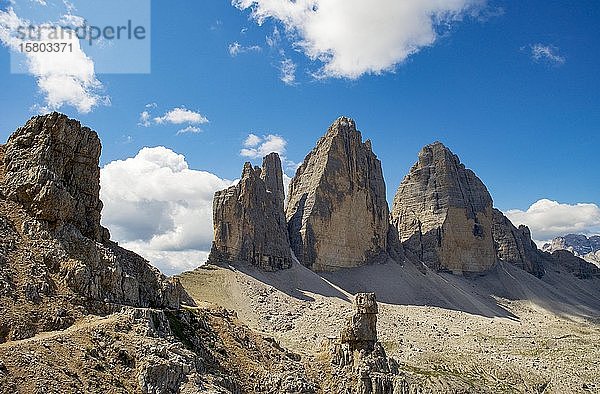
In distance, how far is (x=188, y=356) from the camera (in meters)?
35.2

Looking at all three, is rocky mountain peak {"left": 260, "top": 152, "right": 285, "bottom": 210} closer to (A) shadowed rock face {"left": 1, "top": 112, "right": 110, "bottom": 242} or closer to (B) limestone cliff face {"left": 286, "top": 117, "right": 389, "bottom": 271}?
(B) limestone cliff face {"left": 286, "top": 117, "right": 389, "bottom": 271}

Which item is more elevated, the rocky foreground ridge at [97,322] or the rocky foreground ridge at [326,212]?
the rocky foreground ridge at [326,212]

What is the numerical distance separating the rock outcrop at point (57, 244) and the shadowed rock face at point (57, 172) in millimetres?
69

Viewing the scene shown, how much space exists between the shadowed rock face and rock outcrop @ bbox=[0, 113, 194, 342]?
7 cm

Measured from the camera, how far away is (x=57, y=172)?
151ft

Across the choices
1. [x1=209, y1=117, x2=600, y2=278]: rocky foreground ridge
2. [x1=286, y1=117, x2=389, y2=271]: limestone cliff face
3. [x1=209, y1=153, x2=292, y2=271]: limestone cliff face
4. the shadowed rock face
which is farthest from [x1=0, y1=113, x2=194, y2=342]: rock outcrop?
[x1=286, y1=117, x2=389, y2=271]: limestone cliff face

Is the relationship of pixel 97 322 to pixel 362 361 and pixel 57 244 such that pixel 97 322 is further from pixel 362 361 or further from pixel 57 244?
pixel 362 361

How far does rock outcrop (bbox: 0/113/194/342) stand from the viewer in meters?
35.7

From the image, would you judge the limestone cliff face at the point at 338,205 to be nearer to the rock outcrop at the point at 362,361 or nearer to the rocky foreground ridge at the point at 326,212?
the rocky foreground ridge at the point at 326,212

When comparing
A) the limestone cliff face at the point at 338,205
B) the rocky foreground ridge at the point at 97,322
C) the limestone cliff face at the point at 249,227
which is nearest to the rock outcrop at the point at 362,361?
the rocky foreground ridge at the point at 97,322

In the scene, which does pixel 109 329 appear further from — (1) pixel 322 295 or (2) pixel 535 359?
(1) pixel 322 295

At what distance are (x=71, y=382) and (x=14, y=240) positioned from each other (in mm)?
→ 14141

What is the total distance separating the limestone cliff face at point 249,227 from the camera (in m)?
141

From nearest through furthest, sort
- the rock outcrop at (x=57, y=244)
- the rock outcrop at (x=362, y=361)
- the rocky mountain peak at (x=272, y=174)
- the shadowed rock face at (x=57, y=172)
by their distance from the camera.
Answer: the rock outcrop at (x=57, y=244), the shadowed rock face at (x=57, y=172), the rock outcrop at (x=362, y=361), the rocky mountain peak at (x=272, y=174)
